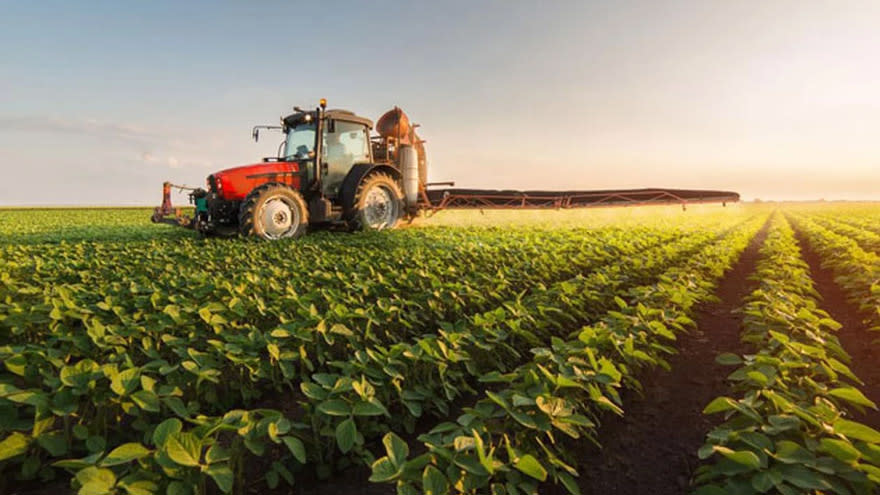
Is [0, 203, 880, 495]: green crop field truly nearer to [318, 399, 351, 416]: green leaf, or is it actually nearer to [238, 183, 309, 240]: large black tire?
[318, 399, 351, 416]: green leaf

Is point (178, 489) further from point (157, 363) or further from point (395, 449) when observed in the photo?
point (157, 363)

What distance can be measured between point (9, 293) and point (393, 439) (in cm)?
498

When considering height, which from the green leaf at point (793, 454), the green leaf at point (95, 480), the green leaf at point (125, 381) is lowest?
the green leaf at point (95, 480)

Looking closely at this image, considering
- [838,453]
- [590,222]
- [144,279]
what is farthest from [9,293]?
[590,222]

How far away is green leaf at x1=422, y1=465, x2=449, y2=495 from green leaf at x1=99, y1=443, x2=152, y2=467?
103 cm

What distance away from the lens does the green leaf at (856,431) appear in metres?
1.76

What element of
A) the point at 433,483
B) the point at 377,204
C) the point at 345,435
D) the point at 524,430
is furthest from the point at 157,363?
the point at 377,204

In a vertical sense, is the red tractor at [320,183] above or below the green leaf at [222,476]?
above

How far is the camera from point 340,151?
10023 mm

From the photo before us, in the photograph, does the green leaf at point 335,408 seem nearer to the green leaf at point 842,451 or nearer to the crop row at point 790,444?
the crop row at point 790,444

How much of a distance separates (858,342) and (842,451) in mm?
4133

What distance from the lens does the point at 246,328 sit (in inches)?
132

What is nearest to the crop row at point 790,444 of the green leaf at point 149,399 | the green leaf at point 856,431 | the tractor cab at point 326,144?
the green leaf at point 856,431

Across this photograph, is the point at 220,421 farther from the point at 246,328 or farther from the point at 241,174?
the point at 241,174
